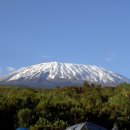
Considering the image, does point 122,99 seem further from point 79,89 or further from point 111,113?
point 79,89

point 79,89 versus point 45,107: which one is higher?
point 79,89

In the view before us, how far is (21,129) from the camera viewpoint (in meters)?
22.2

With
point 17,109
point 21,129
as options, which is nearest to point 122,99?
point 17,109

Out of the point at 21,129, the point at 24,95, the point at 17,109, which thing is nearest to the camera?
the point at 21,129

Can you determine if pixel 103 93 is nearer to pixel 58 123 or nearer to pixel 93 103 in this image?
pixel 93 103

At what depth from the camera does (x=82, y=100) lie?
2852 centimetres

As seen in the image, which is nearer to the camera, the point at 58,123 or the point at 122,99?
the point at 58,123

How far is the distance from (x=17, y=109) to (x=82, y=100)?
4.27 metres

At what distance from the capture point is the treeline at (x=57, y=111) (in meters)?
24.5

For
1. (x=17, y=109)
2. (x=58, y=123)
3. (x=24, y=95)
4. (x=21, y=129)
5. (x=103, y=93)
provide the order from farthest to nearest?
1. (x=103, y=93)
2. (x=24, y=95)
3. (x=17, y=109)
4. (x=58, y=123)
5. (x=21, y=129)

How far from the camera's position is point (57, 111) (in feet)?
85.2

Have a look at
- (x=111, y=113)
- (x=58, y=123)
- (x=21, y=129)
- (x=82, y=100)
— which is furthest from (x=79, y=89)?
(x=21, y=129)

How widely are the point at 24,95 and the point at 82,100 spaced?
322cm

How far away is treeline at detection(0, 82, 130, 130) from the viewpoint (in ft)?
80.5
